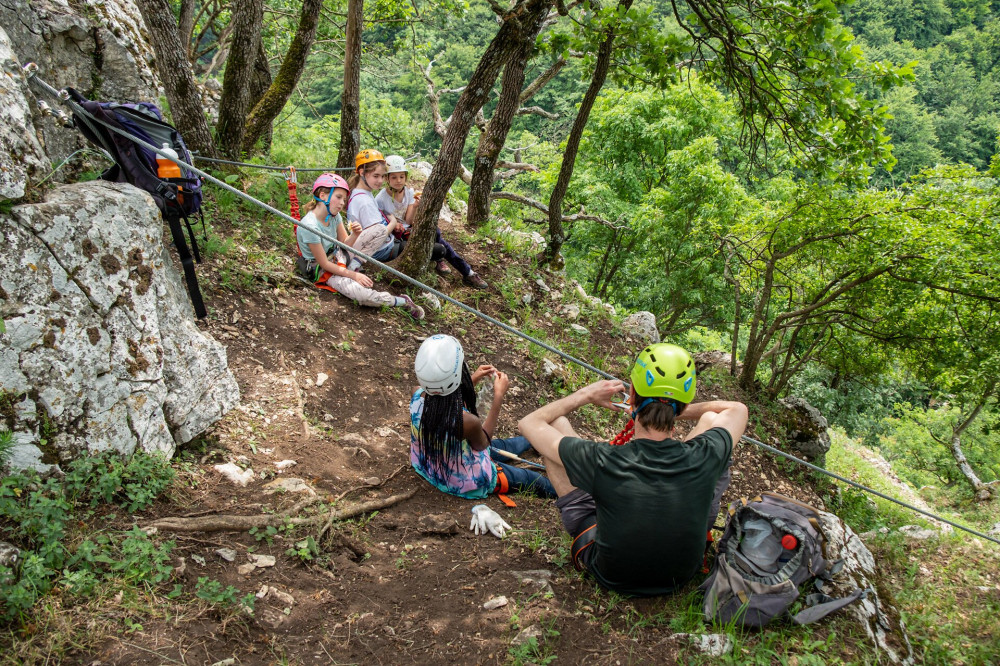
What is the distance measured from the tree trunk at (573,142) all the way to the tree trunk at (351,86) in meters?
3.09

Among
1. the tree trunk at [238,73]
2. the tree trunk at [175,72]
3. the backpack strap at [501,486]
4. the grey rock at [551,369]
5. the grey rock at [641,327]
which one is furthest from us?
the grey rock at [641,327]

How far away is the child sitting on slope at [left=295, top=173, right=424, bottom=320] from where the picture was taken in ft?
18.8

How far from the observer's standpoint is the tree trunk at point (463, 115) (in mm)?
5469

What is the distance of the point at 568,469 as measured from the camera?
2.99 metres

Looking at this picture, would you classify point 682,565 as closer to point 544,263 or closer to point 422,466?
point 422,466

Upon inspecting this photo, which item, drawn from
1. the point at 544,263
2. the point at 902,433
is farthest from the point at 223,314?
the point at 902,433

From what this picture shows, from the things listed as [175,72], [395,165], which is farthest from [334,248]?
[175,72]

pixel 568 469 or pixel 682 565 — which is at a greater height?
pixel 568 469

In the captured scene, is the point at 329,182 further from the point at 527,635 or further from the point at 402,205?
the point at 527,635

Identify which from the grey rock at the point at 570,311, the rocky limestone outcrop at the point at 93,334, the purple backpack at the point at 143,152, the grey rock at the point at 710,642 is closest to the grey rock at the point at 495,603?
A: the grey rock at the point at 710,642

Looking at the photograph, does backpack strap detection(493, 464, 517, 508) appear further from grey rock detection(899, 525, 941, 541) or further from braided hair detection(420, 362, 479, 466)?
grey rock detection(899, 525, 941, 541)

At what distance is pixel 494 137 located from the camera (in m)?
8.01

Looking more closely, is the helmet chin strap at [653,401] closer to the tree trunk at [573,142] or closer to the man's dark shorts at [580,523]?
the man's dark shorts at [580,523]

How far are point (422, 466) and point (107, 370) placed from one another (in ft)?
6.74
